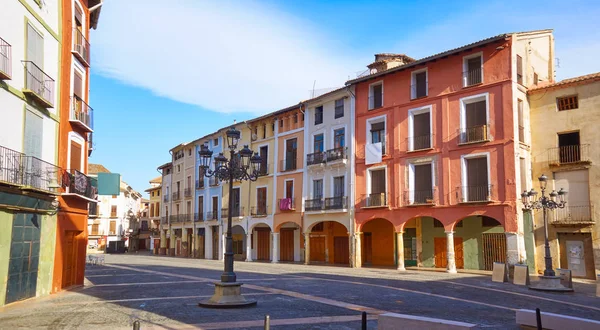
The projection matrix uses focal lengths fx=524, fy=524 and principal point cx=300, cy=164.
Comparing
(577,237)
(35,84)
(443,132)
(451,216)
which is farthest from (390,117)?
(35,84)

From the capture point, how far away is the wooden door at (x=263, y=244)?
42.4 meters

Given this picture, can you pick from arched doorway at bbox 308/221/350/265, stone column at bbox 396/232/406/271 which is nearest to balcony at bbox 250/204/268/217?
arched doorway at bbox 308/221/350/265

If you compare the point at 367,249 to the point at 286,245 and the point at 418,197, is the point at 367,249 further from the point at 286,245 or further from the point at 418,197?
the point at 286,245

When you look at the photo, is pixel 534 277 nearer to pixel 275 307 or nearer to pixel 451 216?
pixel 451 216

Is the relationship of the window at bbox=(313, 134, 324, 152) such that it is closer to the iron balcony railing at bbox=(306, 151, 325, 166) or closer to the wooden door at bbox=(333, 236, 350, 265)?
the iron balcony railing at bbox=(306, 151, 325, 166)

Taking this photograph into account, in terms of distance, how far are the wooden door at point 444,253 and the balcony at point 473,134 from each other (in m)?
5.78

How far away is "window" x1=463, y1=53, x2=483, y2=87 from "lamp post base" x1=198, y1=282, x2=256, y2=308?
18.6m

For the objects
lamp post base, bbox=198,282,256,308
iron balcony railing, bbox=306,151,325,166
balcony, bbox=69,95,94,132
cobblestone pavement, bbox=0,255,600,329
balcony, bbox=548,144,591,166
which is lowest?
cobblestone pavement, bbox=0,255,600,329

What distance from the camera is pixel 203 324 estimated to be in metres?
11.0

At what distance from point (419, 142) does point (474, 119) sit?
3.36m

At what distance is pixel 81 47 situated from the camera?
19938 mm

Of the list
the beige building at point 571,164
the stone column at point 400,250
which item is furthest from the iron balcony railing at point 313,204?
the beige building at point 571,164

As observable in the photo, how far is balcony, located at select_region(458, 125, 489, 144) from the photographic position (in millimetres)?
26156

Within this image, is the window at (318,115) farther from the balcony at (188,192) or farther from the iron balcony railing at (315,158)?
the balcony at (188,192)
